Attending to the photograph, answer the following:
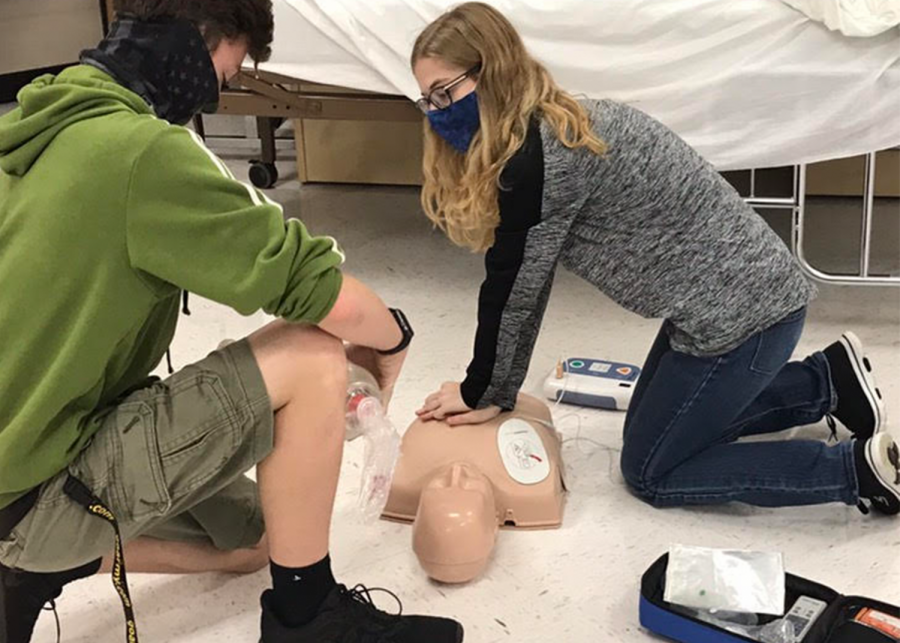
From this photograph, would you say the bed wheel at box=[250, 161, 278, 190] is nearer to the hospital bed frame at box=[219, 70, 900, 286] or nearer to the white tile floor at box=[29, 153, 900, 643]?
the hospital bed frame at box=[219, 70, 900, 286]

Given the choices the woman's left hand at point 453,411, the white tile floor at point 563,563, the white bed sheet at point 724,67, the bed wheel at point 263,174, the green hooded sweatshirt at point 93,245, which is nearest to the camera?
the green hooded sweatshirt at point 93,245

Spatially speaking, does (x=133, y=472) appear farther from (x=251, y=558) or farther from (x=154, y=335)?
(x=251, y=558)

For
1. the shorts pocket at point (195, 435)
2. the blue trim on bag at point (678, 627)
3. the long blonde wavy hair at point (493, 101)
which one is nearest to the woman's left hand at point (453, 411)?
the long blonde wavy hair at point (493, 101)

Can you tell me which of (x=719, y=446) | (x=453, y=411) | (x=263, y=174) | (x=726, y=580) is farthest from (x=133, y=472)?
(x=263, y=174)

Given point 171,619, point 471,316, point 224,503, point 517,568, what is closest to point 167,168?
point 224,503

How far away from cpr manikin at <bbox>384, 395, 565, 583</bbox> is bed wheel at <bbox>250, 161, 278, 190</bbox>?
1691 mm

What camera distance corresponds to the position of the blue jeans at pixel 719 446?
1.46m

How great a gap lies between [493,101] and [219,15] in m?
0.41

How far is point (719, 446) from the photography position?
1533 millimetres

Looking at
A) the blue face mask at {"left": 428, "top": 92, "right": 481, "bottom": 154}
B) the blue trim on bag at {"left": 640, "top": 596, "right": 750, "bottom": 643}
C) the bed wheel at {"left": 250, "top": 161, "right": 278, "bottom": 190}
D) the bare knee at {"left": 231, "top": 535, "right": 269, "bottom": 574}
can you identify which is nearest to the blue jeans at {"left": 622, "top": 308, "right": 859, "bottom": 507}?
the blue trim on bag at {"left": 640, "top": 596, "right": 750, "bottom": 643}

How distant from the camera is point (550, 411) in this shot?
1773 millimetres

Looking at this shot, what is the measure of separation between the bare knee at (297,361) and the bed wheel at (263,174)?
2019 millimetres

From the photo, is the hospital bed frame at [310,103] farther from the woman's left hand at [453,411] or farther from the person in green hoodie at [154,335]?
the person in green hoodie at [154,335]

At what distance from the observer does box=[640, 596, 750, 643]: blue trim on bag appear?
47.3 inches
